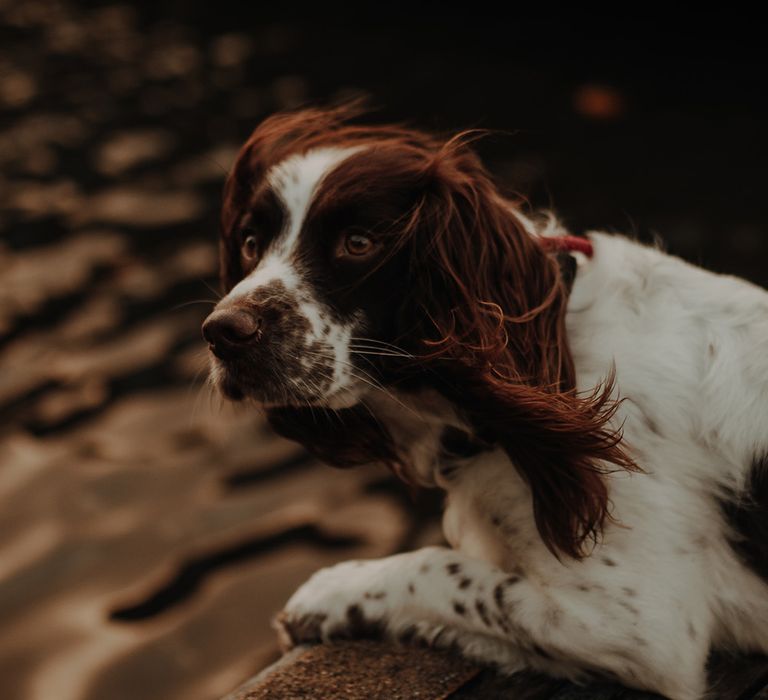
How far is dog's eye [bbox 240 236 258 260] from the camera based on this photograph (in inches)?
110

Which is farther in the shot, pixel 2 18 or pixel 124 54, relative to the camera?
pixel 2 18

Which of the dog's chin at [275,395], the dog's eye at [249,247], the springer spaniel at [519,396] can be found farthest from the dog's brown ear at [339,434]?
the dog's eye at [249,247]

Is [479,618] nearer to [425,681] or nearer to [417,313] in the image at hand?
[425,681]

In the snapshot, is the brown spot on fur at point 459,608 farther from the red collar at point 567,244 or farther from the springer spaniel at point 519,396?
the red collar at point 567,244

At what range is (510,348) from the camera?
97.1 inches

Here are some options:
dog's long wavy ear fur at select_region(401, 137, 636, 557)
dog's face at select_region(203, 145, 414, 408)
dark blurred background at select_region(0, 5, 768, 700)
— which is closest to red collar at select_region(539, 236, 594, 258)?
dog's long wavy ear fur at select_region(401, 137, 636, 557)

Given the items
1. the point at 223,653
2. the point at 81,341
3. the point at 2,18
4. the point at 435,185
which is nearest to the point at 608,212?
the point at 81,341

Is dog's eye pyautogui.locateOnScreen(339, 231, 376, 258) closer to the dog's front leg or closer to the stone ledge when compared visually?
the dog's front leg

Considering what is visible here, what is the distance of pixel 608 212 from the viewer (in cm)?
710

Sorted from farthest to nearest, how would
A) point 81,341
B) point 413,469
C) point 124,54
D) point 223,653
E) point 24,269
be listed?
point 124,54 < point 24,269 < point 81,341 < point 223,653 < point 413,469

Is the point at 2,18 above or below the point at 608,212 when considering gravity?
above

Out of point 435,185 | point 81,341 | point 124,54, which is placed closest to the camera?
point 435,185

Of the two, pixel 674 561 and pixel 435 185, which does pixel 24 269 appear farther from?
pixel 674 561

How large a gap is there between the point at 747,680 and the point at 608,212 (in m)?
4.94
